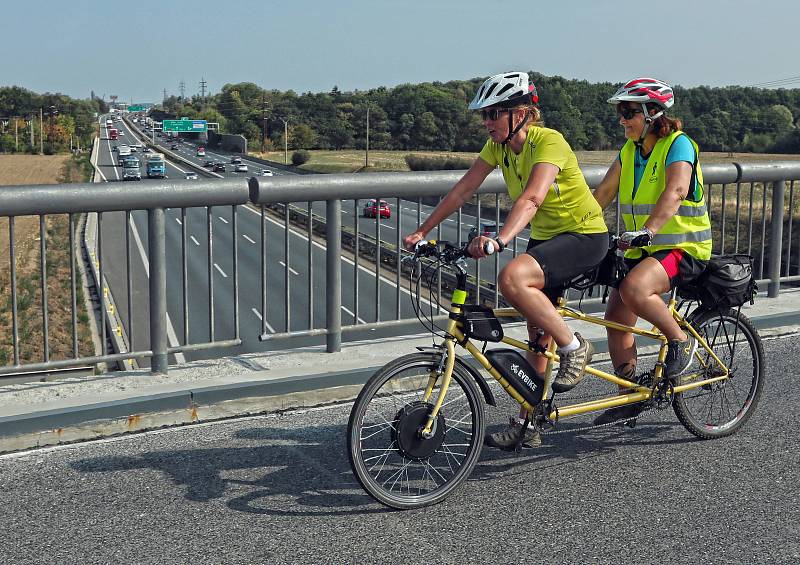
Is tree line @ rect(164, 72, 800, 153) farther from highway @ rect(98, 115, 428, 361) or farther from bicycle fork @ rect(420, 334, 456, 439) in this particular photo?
bicycle fork @ rect(420, 334, 456, 439)

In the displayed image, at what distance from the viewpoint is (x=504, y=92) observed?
473cm

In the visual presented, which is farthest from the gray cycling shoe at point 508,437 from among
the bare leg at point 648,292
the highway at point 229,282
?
the highway at point 229,282

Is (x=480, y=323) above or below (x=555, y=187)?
below

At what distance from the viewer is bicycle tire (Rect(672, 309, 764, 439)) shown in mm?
5602

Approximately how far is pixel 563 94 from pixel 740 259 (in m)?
47.6

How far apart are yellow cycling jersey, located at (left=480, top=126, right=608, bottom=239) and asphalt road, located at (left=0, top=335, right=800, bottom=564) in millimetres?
1208

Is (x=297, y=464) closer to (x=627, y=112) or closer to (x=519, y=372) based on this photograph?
(x=519, y=372)

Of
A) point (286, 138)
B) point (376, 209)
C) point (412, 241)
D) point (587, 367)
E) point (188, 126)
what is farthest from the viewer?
point (188, 126)

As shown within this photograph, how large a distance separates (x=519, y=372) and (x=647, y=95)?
158 centimetres

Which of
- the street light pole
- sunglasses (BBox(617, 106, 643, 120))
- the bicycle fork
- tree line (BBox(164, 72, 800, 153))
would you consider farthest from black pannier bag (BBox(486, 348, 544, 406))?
the street light pole

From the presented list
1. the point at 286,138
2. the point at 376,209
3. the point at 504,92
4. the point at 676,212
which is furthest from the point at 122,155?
the point at 504,92

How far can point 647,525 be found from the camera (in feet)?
14.3

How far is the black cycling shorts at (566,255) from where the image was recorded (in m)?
4.83

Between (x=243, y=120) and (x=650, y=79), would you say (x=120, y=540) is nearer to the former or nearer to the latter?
(x=650, y=79)
